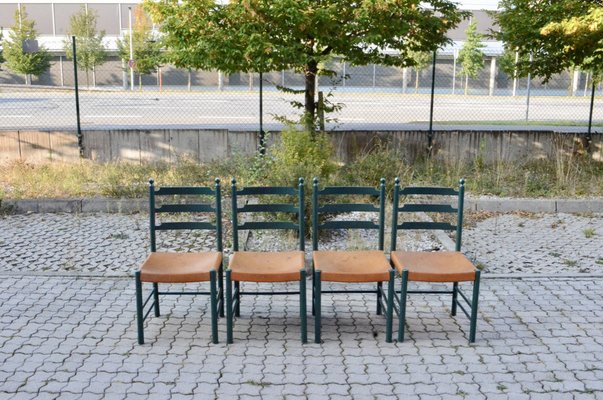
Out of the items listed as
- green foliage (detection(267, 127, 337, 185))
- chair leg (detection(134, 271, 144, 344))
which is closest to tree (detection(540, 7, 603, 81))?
green foliage (detection(267, 127, 337, 185))

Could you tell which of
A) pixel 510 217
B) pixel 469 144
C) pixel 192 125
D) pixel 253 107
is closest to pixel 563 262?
pixel 510 217

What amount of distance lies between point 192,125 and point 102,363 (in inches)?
531

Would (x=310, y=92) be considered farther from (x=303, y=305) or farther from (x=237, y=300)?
(x=303, y=305)

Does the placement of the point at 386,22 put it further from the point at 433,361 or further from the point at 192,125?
the point at 192,125

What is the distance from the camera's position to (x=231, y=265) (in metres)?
4.86

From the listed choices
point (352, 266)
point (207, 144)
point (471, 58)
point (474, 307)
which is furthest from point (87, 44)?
point (474, 307)

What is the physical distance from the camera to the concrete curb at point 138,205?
346 inches

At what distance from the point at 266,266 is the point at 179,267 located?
692mm

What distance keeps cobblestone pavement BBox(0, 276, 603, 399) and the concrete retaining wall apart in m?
5.56

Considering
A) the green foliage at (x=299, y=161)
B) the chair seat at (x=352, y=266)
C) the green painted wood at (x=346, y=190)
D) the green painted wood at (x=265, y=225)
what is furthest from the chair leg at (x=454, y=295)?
the green foliage at (x=299, y=161)

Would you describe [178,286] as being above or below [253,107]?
below

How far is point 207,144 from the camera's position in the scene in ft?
37.0

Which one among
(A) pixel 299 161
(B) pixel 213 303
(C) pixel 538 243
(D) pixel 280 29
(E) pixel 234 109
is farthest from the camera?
(E) pixel 234 109

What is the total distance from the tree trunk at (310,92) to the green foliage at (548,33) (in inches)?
133
